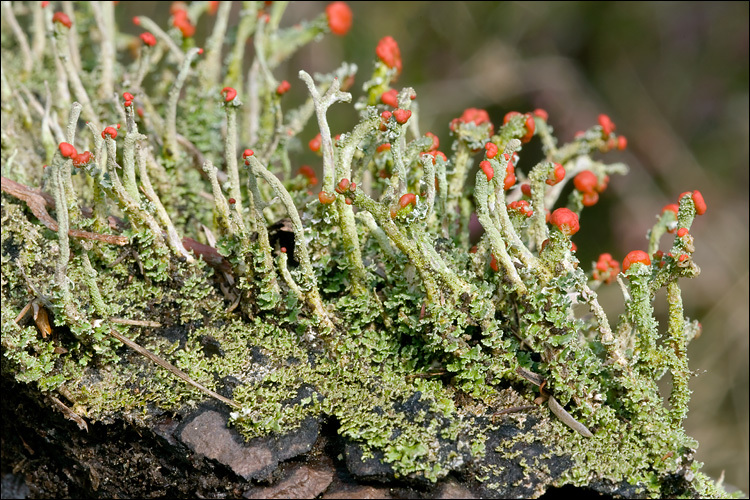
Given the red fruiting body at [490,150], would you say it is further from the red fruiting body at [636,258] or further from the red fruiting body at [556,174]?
the red fruiting body at [636,258]

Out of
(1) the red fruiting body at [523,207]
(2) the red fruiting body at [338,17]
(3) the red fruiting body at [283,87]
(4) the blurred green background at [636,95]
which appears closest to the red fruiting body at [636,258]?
(1) the red fruiting body at [523,207]

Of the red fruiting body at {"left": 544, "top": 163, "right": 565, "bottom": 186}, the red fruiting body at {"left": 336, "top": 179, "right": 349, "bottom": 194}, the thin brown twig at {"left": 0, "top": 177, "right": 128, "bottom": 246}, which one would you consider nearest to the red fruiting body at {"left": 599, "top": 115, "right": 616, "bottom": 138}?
the red fruiting body at {"left": 544, "top": 163, "right": 565, "bottom": 186}

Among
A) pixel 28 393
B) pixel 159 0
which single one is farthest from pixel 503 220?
pixel 159 0

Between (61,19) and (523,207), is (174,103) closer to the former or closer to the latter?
(61,19)

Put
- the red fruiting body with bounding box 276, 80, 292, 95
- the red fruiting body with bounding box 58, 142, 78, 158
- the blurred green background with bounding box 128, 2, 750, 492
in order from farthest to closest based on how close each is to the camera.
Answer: the blurred green background with bounding box 128, 2, 750, 492
the red fruiting body with bounding box 276, 80, 292, 95
the red fruiting body with bounding box 58, 142, 78, 158

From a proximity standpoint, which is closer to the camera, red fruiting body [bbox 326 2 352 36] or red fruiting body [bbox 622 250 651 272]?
red fruiting body [bbox 622 250 651 272]

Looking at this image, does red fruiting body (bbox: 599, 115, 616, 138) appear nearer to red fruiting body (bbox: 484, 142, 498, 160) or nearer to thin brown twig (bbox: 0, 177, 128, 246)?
red fruiting body (bbox: 484, 142, 498, 160)
